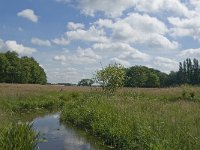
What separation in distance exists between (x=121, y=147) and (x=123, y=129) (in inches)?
35.9

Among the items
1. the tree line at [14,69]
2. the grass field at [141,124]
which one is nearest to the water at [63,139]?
the grass field at [141,124]

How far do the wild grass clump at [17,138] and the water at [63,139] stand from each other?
178 cm

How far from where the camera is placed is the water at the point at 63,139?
57.0ft

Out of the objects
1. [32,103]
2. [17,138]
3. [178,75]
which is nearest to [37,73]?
[178,75]

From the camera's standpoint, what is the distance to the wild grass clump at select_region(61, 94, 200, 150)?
12.3 meters

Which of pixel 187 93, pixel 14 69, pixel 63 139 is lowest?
pixel 63 139

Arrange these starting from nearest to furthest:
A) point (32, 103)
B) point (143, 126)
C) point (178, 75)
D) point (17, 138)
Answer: point (17, 138) → point (143, 126) → point (32, 103) → point (178, 75)

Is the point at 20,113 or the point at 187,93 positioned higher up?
the point at 187,93

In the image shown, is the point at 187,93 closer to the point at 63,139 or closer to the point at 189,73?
the point at 63,139

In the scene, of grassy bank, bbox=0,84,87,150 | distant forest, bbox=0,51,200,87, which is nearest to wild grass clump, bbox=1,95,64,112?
grassy bank, bbox=0,84,87,150

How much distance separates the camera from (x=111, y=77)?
117ft

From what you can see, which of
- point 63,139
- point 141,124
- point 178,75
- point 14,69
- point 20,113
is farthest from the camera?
point 178,75

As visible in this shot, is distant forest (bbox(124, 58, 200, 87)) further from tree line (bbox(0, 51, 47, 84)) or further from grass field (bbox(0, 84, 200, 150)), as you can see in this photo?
grass field (bbox(0, 84, 200, 150))

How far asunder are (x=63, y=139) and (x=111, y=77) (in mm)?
16614
